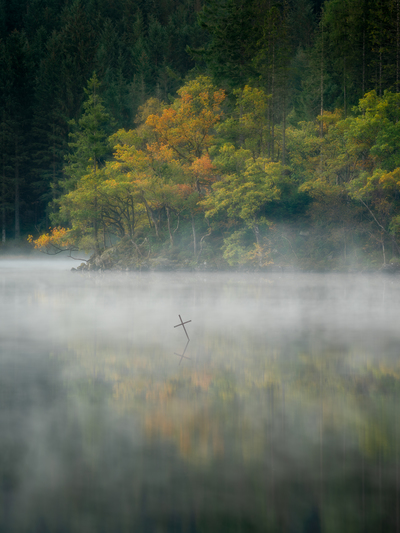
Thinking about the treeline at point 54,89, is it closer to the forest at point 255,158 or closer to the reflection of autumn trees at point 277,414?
the forest at point 255,158

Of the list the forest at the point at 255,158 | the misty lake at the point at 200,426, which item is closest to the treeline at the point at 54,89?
the forest at the point at 255,158

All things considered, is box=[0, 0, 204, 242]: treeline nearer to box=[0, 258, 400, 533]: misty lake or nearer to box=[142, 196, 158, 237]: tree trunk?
box=[142, 196, 158, 237]: tree trunk

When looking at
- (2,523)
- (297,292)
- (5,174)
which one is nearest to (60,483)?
(2,523)

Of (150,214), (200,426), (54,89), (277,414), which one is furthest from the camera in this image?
(54,89)

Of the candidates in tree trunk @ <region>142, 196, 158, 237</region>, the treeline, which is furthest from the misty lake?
the treeline

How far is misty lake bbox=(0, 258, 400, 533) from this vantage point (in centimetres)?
599

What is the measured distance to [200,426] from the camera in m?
8.76

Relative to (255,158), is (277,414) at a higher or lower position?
lower

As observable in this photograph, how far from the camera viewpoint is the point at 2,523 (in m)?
5.73

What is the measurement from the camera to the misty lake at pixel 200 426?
5992 millimetres

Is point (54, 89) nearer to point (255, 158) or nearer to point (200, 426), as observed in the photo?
point (255, 158)

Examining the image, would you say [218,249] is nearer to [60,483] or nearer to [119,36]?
[60,483]

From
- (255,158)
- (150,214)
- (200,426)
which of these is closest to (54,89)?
(150,214)

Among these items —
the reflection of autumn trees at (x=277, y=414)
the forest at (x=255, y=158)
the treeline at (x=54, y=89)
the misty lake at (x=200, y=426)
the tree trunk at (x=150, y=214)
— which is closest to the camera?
the misty lake at (x=200, y=426)
